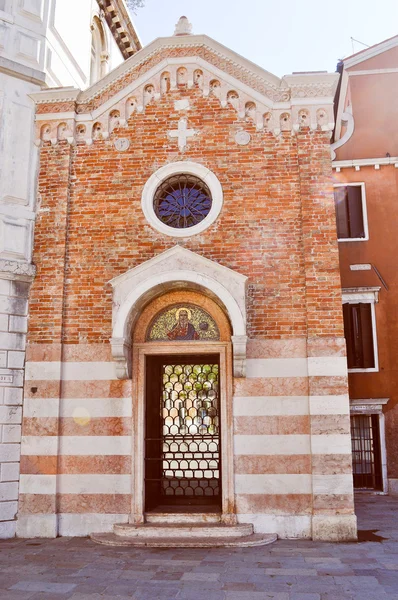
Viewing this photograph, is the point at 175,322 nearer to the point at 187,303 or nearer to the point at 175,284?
the point at 187,303

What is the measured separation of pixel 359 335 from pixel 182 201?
23.2 ft

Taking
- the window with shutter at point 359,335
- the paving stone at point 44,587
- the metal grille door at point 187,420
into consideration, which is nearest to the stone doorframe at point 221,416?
the metal grille door at point 187,420

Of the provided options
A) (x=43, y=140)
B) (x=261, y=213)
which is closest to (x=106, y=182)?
(x=43, y=140)

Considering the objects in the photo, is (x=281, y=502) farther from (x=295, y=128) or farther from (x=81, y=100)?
(x=81, y=100)

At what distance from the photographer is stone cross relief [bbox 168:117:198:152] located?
10133 mm

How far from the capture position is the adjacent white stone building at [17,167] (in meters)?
9.32

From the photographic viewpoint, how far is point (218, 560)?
7.53 metres

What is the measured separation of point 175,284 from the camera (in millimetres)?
9453

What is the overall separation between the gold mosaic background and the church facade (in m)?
0.04

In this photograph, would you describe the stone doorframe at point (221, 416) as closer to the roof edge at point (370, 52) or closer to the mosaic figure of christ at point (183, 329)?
the mosaic figure of christ at point (183, 329)

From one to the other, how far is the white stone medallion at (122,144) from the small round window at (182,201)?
97 centimetres

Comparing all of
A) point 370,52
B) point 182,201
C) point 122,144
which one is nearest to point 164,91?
point 122,144

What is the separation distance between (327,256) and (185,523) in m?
4.87

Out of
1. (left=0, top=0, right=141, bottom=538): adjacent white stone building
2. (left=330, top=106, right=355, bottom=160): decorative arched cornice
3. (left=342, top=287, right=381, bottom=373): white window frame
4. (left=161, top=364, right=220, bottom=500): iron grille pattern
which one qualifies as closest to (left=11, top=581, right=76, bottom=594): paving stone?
(left=0, top=0, right=141, bottom=538): adjacent white stone building
